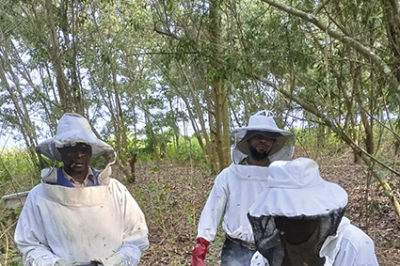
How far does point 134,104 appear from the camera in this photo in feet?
42.5

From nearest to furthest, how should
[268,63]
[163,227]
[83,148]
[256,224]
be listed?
[256,224] → [83,148] → [268,63] → [163,227]

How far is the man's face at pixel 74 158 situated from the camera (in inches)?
93.1

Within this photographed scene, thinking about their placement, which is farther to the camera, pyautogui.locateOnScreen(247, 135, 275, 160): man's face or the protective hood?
pyautogui.locateOnScreen(247, 135, 275, 160): man's face

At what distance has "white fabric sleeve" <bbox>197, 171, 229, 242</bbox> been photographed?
8.51 feet

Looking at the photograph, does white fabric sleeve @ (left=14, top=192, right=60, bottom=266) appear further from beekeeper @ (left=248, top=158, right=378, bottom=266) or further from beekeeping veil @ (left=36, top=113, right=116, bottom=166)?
beekeeper @ (left=248, top=158, right=378, bottom=266)

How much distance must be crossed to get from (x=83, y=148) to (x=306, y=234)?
5.07 ft

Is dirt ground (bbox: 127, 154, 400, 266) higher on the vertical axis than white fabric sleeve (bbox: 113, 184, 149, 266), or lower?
lower

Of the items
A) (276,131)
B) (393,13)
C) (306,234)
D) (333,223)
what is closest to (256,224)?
(306,234)

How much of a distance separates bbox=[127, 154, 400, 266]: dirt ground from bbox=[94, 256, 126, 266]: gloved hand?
264 centimetres

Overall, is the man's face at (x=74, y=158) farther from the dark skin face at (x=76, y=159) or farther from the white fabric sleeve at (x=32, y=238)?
the white fabric sleeve at (x=32, y=238)

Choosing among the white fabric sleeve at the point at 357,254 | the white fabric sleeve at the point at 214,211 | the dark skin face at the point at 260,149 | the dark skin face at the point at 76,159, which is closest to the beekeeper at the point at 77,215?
the dark skin face at the point at 76,159

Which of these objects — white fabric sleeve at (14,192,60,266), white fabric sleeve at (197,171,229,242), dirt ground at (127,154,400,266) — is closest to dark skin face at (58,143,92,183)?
white fabric sleeve at (14,192,60,266)

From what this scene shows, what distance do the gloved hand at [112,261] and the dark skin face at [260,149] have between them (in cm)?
119

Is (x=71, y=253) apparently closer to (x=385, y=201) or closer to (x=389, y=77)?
(x=389, y=77)
